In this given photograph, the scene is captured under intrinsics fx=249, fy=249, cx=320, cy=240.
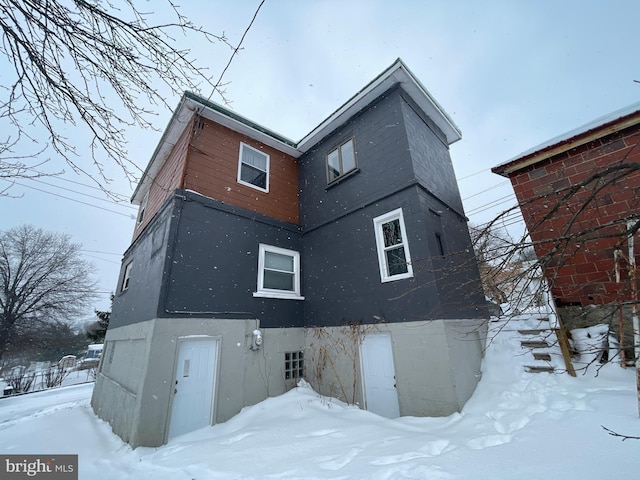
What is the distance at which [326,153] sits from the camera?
28.3ft

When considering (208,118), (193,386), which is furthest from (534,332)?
(208,118)

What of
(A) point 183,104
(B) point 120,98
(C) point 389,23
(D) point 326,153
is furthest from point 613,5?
(A) point 183,104

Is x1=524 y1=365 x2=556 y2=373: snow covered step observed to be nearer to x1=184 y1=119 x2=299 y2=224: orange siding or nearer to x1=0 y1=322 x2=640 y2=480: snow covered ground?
x1=0 y1=322 x2=640 y2=480: snow covered ground

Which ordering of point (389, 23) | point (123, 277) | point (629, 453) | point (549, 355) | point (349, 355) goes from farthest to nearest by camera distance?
1. point (123, 277)
2. point (349, 355)
3. point (549, 355)
4. point (389, 23)
5. point (629, 453)

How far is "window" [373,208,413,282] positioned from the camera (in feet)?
19.7

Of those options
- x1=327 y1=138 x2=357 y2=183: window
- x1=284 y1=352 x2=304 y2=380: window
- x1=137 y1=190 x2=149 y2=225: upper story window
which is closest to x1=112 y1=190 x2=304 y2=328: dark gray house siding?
x1=284 y1=352 x2=304 y2=380: window

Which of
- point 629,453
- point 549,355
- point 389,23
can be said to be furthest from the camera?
point 549,355

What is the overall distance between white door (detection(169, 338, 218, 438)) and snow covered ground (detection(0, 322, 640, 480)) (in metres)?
0.25

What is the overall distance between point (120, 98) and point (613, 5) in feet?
32.4

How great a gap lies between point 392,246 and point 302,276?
3211 mm

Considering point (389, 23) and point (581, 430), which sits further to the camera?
point (389, 23)

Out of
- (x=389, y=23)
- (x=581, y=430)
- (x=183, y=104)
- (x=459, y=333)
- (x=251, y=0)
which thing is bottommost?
(x=581, y=430)

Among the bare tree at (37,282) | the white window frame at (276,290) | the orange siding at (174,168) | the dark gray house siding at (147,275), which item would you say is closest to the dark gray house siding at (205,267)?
the dark gray house siding at (147,275)

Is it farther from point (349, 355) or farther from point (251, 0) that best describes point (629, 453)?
point (251, 0)
